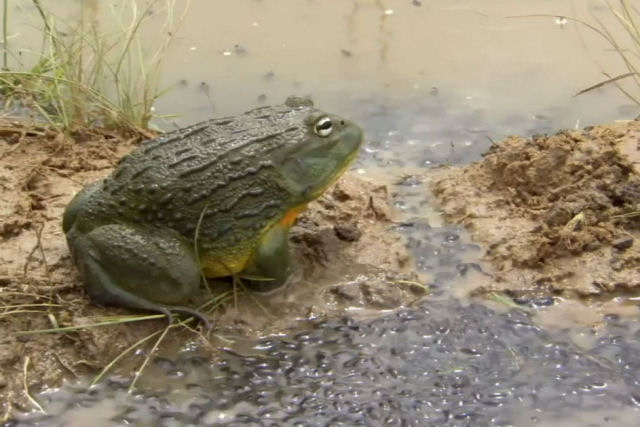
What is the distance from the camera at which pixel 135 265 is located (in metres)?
3.85

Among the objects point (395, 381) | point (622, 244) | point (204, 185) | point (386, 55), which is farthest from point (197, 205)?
point (386, 55)

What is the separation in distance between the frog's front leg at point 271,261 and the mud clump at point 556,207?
0.99 m

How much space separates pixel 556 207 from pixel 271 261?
155 cm

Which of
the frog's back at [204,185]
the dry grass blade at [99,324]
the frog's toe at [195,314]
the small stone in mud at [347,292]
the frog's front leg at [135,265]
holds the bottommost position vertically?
the small stone in mud at [347,292]

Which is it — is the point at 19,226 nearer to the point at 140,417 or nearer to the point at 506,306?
the point at 140,417

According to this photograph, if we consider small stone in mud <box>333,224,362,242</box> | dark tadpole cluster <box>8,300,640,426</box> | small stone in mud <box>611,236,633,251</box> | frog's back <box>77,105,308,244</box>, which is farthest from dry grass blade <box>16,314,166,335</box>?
small stone in mud <box>611,236,633,251</box>

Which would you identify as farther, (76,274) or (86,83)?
(86,83)

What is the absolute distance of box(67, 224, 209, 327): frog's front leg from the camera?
3852 millimetres

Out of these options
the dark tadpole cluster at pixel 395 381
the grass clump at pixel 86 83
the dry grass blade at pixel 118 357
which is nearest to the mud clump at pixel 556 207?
the dark tadpole cluster at pixel 395 381

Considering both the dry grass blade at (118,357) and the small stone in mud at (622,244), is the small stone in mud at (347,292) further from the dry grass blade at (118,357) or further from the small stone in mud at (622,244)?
the small stone in mud at (622,244)

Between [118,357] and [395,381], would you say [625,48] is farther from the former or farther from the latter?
[118,357]

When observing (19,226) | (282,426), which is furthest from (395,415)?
(19,226)

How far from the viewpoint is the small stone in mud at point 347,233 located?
15.0 ft

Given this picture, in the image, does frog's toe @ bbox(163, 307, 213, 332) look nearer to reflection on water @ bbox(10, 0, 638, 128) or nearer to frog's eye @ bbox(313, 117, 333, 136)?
frog's eye @ bbox(313, 117, 333, 136)
